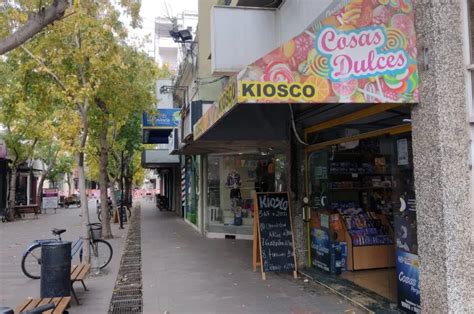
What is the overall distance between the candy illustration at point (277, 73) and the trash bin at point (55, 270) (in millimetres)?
3921

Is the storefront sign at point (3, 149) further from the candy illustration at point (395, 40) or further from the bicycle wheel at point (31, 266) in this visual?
the candy illustration at point (395, 40)

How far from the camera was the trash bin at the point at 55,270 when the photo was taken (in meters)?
6.09

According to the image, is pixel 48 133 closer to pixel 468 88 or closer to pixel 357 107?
pixel 357 107

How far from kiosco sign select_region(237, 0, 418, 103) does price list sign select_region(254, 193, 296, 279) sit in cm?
361

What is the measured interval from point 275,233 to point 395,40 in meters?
4.04

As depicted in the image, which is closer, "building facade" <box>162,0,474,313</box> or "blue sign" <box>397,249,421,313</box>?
"building facade" <box>162,0,474,313</box>

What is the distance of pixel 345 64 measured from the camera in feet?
14.3

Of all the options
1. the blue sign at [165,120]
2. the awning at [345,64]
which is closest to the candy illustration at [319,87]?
the awning at [345,64]

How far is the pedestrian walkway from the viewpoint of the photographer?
20.0 ft

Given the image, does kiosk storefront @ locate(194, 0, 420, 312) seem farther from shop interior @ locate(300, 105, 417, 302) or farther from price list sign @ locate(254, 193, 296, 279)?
price list sign @ locate(254, 193, 296, 279)

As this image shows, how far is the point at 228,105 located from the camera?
4695 millimetres

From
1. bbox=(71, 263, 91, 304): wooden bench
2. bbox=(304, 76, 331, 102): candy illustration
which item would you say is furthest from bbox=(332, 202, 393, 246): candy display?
bbox=(71, 263, 91, 304): wooden bench

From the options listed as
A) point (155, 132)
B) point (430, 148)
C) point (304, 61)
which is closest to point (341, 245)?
point (430, 148)

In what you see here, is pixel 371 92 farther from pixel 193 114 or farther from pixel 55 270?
pixel 193 114
